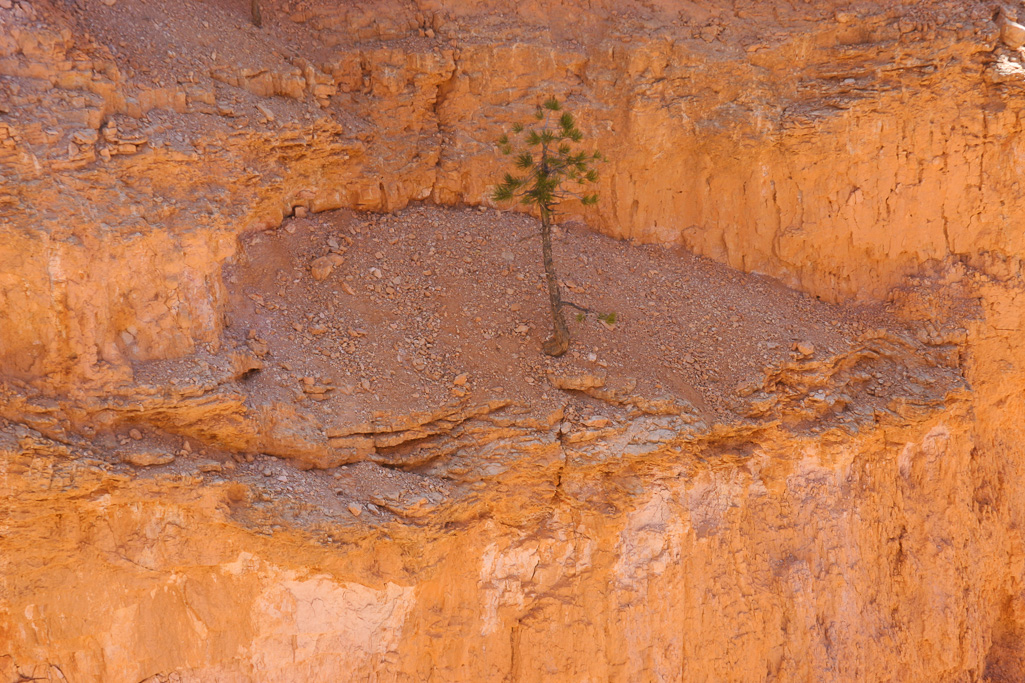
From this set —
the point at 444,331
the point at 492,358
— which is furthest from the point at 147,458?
the point at 492,358

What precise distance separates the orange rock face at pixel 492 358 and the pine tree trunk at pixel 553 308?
28 centimetres

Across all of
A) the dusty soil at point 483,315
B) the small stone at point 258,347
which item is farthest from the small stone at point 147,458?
the small stone at point 258,347

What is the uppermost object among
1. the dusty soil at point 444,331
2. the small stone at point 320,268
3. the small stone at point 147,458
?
the small stone at point 320,268

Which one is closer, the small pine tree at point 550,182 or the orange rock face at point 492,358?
the orange rock face at point 492,358

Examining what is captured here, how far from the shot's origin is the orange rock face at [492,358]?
8883 mm

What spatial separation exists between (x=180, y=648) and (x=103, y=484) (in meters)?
1.97

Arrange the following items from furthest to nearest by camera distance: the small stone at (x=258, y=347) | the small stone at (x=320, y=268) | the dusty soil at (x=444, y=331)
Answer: the small stone at (x=320, y=268), the small stone at (x=258, y=347), the dusty soil at (x=444, y=331)

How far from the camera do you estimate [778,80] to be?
39.9 feet

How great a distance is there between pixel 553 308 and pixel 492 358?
0.98m

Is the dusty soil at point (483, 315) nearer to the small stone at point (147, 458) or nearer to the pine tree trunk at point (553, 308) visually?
the pine tree trunk at point (553, 308)

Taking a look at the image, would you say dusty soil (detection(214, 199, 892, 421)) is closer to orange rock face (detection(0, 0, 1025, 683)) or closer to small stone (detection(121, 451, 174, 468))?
orange rock face (detection(0, 0, 1025, 683))

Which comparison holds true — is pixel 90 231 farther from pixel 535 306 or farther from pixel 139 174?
pixel 535 306

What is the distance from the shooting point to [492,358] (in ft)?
35.1

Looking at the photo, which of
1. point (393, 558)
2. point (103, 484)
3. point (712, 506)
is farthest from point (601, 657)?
point (103, 484)
